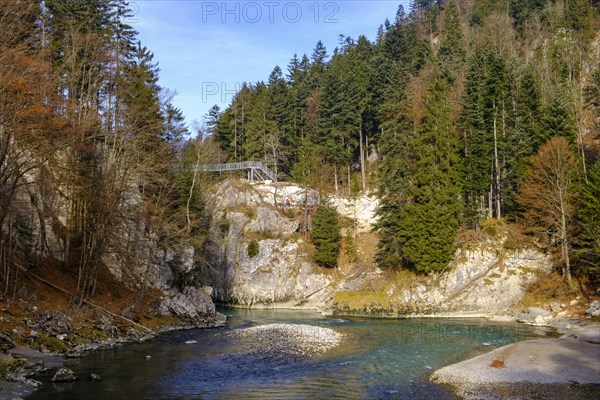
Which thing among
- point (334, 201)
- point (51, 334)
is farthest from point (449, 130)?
point (51, 334)

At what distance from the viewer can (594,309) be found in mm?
34656

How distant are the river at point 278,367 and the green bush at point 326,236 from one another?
1856 centimetres

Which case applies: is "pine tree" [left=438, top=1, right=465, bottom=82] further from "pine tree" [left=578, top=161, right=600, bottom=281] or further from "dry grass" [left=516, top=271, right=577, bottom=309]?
"dry grass" [left=516, top=271, right=577, bottom=309]

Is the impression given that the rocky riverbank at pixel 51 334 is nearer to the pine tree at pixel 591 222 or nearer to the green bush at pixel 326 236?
the green bush at pixel 326 236

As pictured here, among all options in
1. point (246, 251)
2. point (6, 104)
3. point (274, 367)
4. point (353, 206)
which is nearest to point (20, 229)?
point (6, 104)

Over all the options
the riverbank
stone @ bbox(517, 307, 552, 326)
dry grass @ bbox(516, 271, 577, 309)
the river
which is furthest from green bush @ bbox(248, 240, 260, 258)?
the riverbank

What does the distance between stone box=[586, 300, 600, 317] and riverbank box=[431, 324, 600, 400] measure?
1036 cm

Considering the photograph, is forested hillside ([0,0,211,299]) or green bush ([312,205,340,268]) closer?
forested hillside ([0,0,211,299])

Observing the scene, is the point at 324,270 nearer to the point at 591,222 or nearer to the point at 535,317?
the point at 535,317

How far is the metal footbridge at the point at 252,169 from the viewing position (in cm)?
6409

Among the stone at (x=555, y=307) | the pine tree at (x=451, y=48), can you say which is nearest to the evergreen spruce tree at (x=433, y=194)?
the stone at (x=555, y=307)

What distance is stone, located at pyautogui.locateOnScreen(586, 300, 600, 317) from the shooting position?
3406 cm

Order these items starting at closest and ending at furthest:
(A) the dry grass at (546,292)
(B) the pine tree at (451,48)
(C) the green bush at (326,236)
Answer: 1. (A) the dry grass at (546,292)
2. (C) the green bush at (326,236)
3. (B) the pine tree at (451,48)

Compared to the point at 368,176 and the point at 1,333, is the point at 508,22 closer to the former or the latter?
the point at 368,176
